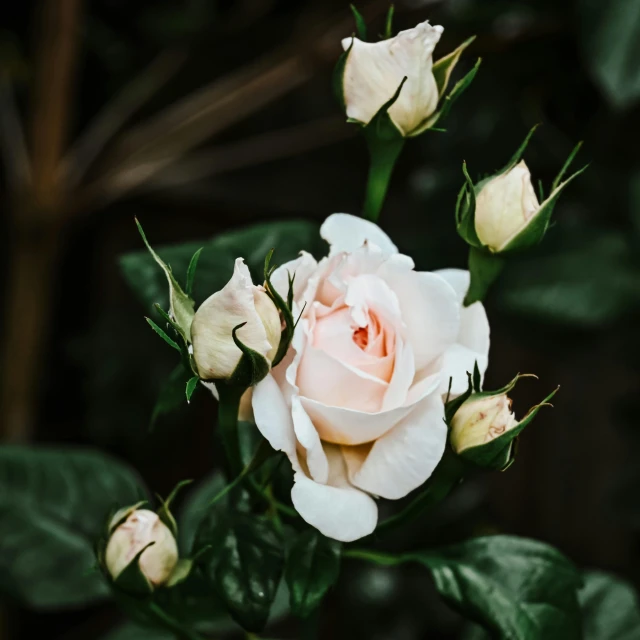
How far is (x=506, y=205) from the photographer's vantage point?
0.44 meters

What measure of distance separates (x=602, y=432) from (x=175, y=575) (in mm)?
1090

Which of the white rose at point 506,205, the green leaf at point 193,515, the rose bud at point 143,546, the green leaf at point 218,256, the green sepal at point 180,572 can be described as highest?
the white rose at point 506,205

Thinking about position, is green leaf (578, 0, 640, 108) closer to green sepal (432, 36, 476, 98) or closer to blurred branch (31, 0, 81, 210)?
green sepal (432, 36, 476, 98)

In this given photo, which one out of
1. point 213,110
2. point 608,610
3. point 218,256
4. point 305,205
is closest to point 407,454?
point 218,256

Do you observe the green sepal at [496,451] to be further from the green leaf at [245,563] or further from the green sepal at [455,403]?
the green leaf at [245,563]

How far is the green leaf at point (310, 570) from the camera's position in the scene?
1.41ft

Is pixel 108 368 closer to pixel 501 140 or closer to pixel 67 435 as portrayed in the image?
pixel 67 435

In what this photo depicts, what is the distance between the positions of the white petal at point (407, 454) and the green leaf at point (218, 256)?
187 mm

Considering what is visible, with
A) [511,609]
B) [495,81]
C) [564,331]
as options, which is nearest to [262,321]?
[511,609]

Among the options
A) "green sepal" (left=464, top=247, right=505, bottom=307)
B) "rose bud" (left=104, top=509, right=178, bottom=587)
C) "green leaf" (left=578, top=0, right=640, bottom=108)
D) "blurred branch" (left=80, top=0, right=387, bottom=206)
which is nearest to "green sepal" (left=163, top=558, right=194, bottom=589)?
"rose bud" (left=104, top=509, right=178, bottom=587)

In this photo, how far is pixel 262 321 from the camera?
14.8 inches

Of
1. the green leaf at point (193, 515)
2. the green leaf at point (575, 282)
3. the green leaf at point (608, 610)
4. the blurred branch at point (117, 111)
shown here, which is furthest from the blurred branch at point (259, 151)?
the green leaf at point (608, 610)

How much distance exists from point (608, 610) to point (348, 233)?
1.52 feet

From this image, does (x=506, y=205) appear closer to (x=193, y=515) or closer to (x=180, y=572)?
(x=180, y=572)
